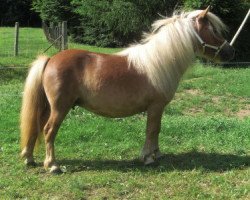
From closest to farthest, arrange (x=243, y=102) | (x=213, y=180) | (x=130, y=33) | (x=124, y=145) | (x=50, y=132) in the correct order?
(x=213, y=180) → (x=50, y=132) → (x=124, y=145) → (x=243, y=102) → (x=130, y=33)

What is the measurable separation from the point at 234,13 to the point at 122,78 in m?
16.1

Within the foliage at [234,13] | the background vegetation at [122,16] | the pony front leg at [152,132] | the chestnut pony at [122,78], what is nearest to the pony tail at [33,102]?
the chestnut pony at [122,78]

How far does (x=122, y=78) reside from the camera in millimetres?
5617

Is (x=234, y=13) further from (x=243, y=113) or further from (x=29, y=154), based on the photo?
(x=29, y=154)

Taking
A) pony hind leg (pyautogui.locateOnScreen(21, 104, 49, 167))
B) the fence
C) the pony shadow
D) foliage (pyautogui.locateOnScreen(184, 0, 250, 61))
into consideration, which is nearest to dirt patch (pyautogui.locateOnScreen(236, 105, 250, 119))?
the pony shadow

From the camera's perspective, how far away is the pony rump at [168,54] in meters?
5.58

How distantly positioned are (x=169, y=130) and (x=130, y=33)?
54.6 ft

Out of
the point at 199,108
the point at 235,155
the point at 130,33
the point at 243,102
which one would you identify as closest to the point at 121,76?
the point at 235,155

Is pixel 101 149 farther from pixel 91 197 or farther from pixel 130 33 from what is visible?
pixel 130 33

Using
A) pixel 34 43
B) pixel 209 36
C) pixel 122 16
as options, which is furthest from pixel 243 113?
pixel 34 43

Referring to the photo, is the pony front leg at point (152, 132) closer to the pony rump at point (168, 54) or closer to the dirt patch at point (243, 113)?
the pony rump at point (168, 54)

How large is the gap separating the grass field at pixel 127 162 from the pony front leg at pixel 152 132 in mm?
158

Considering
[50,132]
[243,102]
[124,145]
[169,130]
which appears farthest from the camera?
[243,102]

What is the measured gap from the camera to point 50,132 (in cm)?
562
